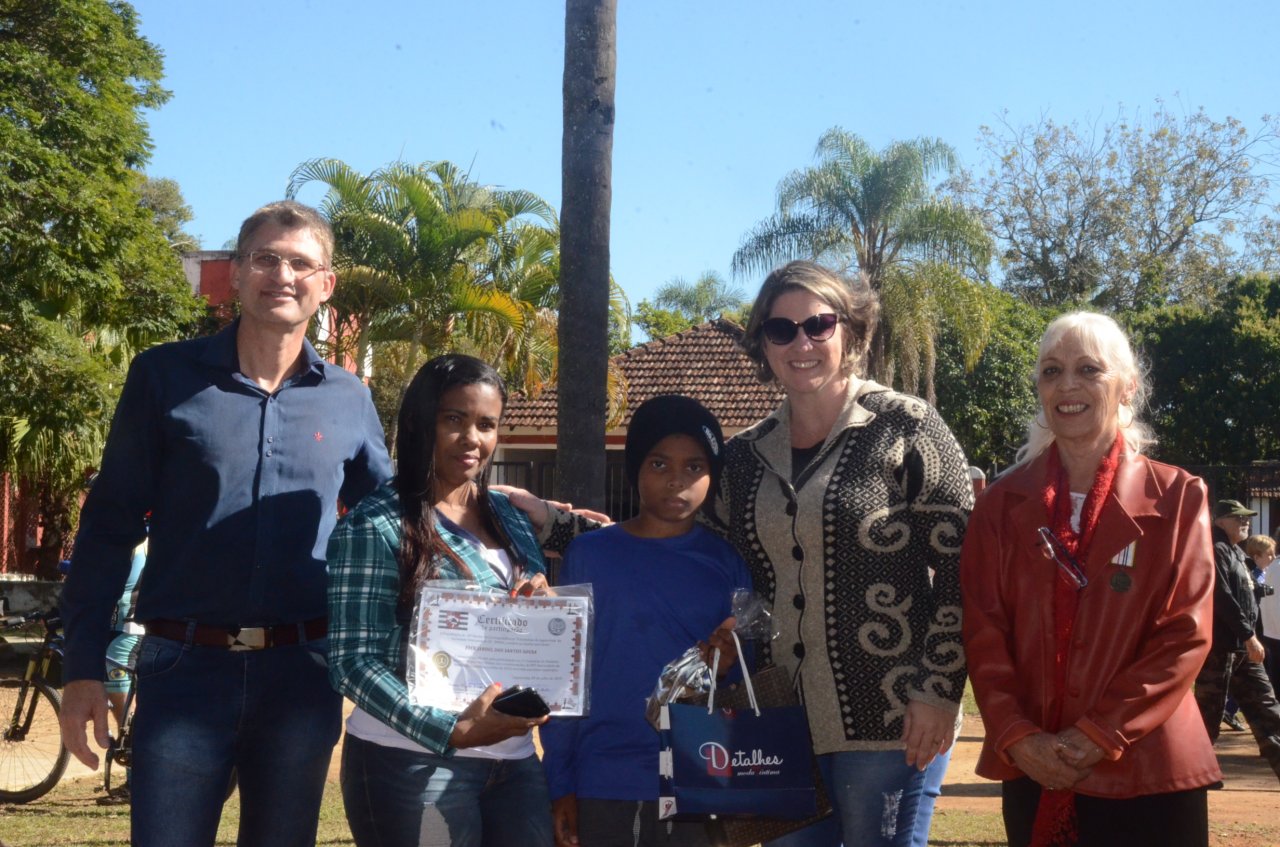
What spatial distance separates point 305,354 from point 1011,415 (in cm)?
3584

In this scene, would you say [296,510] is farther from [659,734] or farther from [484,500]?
[659,734]

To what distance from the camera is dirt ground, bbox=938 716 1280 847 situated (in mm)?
8258

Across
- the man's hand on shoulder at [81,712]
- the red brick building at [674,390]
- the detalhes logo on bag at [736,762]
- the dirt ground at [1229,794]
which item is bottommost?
the dirt ground at [1229,794]

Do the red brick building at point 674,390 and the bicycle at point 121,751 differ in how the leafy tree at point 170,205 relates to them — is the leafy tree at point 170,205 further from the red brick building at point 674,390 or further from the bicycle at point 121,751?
the bicycle at point 121,751

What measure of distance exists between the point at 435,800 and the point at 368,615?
18.6 inches

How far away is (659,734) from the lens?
3377 millimetres

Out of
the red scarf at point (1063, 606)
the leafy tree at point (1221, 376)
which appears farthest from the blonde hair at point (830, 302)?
the leafy tree at point (1221, 376)

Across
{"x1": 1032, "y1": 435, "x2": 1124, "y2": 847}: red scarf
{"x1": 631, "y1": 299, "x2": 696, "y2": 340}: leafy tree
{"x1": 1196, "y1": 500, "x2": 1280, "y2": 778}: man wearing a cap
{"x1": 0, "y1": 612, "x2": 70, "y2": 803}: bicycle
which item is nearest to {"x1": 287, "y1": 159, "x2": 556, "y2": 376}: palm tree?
{"x1": 0, "y1": 612, "x2": 70, "y2": 803}: bicycle

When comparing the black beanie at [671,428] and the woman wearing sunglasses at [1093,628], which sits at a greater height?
the black beanie at [671,428]

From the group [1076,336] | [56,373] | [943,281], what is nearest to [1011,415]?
[943,281]

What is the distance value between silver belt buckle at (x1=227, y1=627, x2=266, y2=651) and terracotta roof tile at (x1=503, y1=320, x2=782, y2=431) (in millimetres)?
21843

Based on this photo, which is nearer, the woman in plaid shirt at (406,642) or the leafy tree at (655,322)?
the woman in plaid shirt at (406,642)

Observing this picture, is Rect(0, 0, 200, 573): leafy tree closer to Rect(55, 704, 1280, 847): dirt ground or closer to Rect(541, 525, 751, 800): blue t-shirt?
Rect(55, 704, 1280, 847): dirt ground

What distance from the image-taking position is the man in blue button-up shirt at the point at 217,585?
3.36 m
